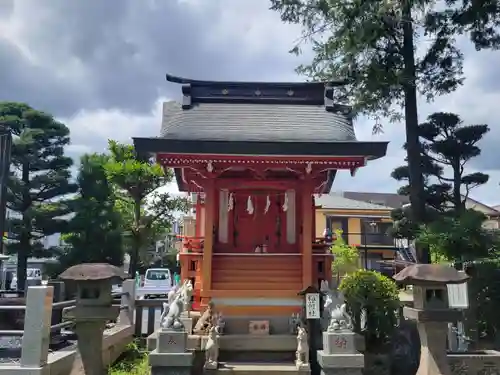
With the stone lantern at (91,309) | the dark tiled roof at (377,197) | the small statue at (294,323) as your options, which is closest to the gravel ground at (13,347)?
the stone lantern at (91,309)

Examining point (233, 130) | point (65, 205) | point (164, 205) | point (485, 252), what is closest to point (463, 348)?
point (485, 252)

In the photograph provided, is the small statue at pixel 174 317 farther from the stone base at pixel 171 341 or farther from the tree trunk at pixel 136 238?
the tree trunk at pixel 136 238

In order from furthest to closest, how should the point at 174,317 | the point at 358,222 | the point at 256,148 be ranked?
the point at 358,222 < the point at 256,148 < the point at 174,317

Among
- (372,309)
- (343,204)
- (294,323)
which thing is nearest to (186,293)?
(294,323)

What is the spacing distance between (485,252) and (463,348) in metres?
2.32

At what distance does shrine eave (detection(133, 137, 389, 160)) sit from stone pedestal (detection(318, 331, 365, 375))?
3679 millimetres

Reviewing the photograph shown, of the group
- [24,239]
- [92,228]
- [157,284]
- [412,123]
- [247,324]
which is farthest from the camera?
[157,284]

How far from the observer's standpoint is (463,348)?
1023cm

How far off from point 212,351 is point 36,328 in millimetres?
3218

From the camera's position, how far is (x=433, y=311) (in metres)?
6.90

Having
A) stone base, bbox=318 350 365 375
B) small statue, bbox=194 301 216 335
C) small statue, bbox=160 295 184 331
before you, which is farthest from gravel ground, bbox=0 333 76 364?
stone base, bbox=318 350 365 375

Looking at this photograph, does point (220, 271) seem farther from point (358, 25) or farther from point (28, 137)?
point (28, 137)

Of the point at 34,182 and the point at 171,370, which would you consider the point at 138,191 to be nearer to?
the point at 34,182

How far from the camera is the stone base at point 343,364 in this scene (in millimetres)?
7422
